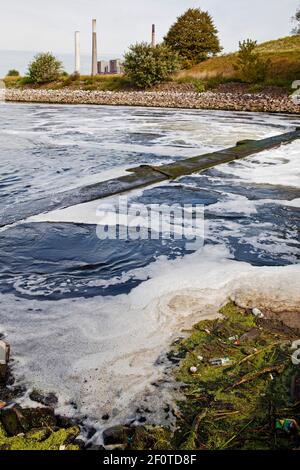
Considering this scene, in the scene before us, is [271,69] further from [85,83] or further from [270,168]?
[270,168]

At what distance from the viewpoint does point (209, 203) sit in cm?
528

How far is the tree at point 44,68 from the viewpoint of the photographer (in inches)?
1345

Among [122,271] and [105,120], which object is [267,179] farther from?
[105,120]

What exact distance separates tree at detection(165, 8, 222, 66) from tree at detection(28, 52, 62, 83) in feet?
32.7

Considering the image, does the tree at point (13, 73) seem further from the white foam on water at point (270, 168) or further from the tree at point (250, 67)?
the white foam on water at point (270, 168)

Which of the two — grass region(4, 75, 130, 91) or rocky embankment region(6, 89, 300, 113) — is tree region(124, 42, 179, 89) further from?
rocky embankment region(6, 89, 300, 113)

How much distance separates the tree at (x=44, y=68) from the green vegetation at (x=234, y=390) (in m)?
35.8

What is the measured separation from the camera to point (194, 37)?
3403 centimetres

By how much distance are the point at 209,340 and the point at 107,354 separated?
587mm

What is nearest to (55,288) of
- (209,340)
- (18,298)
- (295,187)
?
(18,298)

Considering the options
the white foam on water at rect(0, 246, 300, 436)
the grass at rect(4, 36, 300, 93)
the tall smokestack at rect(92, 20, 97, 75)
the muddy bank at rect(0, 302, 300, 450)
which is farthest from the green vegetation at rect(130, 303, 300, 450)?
the tall smokestack at rect(92, 20, 97, 75)

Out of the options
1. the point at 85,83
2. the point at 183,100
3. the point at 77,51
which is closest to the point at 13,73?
the point at 77,51

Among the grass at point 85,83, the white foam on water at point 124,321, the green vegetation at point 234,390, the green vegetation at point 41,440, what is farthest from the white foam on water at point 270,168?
the grass at point 85,83

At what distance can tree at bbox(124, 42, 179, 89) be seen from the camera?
27.8 metres
